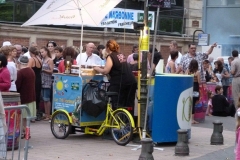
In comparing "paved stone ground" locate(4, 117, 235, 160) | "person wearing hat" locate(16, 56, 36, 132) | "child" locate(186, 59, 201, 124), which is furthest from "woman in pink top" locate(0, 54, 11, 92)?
"child" locate(186, 59, 201, 124)

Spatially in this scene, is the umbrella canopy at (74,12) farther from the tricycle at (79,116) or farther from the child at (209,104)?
the child at (209,104)

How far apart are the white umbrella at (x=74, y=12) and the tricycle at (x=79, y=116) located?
1261 mm

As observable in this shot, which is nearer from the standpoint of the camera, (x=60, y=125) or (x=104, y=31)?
(x=60, y=125)

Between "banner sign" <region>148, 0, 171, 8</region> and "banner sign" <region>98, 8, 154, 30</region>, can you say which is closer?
"banner sign" <region>148, 0, 171, 8</region>

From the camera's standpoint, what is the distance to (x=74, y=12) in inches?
528

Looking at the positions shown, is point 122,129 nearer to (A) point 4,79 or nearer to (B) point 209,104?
(A) point 4,79

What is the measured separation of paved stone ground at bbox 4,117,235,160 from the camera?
10961 millimetres

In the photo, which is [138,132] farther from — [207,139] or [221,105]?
[221,105]

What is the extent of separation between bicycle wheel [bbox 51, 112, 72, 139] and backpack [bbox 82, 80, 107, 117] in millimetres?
572

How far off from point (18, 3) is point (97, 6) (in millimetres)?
11812

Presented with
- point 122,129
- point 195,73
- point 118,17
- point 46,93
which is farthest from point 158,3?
point 118,17

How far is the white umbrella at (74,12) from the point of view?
1312cm

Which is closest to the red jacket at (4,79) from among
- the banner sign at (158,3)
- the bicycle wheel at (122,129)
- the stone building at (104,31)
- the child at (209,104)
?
the bicycle wheel at (122,129)

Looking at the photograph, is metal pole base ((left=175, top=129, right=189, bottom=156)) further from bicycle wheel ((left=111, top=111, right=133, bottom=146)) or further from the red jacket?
the red jacket
